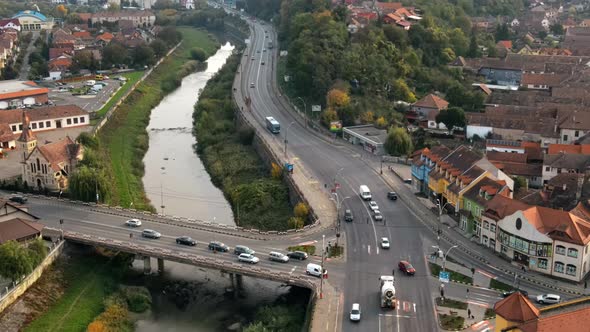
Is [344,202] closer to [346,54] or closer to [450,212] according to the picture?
[450,212]

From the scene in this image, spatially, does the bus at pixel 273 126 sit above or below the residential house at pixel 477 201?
below

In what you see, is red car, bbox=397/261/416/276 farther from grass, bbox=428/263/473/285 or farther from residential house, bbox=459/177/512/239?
residential house, bbox=459/177/512/239

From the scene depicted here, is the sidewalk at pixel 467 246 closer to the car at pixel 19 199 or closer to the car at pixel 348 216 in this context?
the car at pixel 348 216

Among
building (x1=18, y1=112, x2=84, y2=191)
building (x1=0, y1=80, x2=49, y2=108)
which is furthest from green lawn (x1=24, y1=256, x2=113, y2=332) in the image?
building (x1=0, y1=80, x2=49, y2=108)

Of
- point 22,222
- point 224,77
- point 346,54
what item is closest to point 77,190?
point 22,222

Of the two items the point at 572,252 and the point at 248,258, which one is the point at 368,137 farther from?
the point at 572,252

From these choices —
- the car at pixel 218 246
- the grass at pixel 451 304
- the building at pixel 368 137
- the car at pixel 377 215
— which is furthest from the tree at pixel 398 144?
the grass at pixel 451 304
